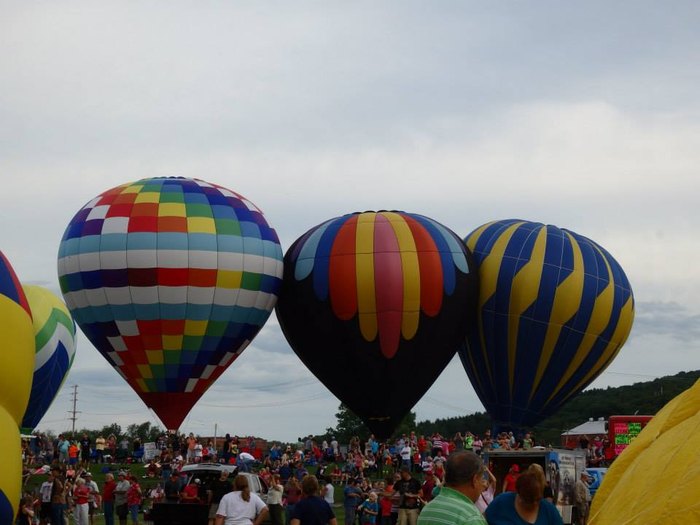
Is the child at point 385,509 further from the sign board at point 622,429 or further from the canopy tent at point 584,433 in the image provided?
the canopy tent at point 584,433

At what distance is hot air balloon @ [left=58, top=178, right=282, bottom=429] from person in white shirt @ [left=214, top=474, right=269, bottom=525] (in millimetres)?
15864

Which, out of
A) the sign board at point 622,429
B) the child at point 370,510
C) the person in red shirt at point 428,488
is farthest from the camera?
the sign board at point 622,429

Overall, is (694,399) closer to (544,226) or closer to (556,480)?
(556,480)

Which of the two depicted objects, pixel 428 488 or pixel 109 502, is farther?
pixel 109 502

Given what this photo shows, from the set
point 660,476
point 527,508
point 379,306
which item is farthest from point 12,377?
point 379,306

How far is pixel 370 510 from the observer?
17625 millimetres

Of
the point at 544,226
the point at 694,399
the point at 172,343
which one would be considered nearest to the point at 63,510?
the point at 172,343

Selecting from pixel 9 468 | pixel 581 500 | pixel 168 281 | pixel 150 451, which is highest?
pixel 168 281

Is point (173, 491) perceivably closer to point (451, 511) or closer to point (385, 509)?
point (385, 509)

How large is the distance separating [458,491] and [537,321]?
2206 centimetres

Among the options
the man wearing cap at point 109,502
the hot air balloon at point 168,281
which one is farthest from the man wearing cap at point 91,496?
the hot air balloon at point 168,281

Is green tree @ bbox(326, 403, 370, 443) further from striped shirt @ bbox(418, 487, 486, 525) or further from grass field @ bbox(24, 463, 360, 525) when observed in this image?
striped shirt @ bbox(418, 487, 486, 525)

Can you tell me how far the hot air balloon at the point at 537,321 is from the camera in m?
27.1

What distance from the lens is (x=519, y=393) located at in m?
27.6
